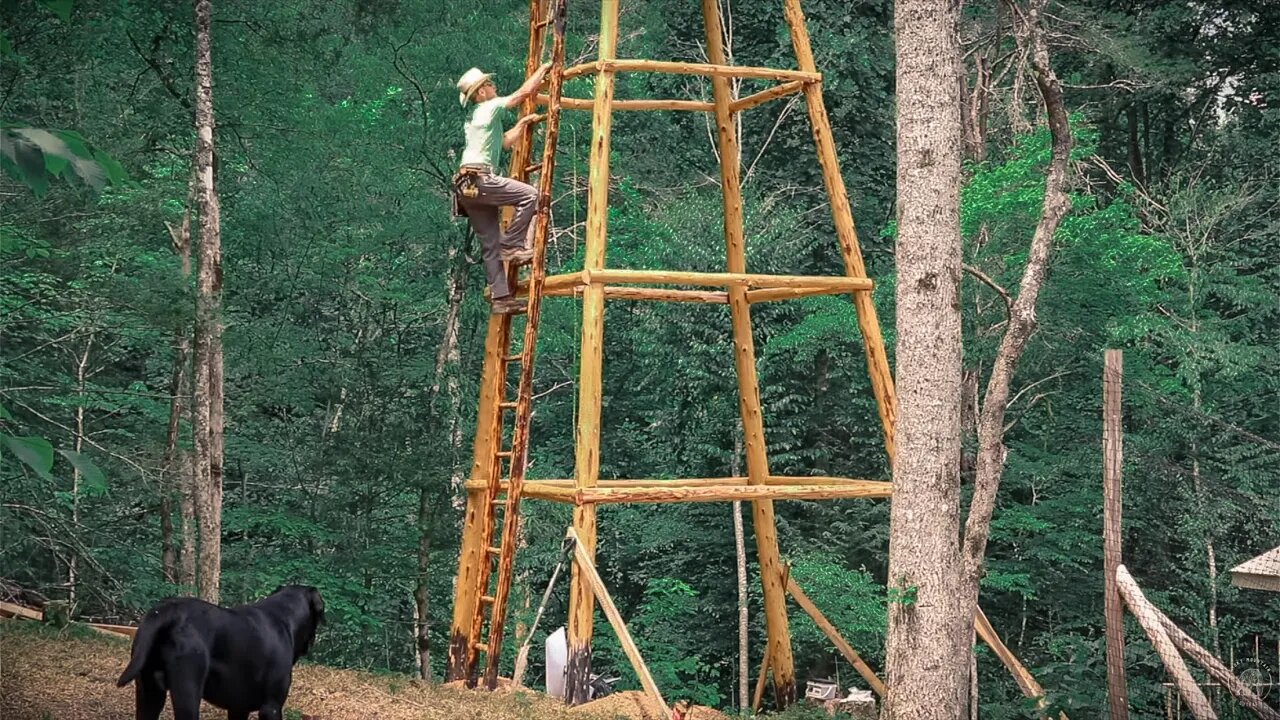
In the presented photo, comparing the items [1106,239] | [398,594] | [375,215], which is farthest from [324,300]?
[1106,239]

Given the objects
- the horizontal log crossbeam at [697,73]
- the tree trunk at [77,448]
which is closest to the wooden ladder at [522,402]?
the horizontal log crossbeam at [697,73]

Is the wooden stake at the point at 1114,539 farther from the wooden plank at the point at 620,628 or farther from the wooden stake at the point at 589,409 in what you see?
the wooden stake at the point at 589,409

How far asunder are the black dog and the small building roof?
14.8ft

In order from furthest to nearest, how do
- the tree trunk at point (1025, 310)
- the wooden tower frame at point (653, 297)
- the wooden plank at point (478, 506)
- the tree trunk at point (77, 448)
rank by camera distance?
the tree trunk at point (77, 448), the tree trunk at point (1025, 310), the wooden plank at point (478, 506), the wooden tower frame at point (653, 297)

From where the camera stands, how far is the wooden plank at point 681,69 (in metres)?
10.2

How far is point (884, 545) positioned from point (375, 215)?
27.9 feet

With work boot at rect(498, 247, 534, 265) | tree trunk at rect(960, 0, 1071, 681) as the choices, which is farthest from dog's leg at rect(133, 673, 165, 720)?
tree trunk at rect(960, 0, 1071, 681)

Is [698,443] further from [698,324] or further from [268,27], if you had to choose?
[268,27]

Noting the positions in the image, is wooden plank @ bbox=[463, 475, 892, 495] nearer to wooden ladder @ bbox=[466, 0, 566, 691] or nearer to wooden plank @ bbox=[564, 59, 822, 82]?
wooden ladder @ bbox=[466, 0, 566, 691]

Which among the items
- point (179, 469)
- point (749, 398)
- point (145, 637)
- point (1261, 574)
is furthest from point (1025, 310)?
point (145, 637)

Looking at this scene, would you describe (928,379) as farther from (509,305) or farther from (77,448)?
(77,448)

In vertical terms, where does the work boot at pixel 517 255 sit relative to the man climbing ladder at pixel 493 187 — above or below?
below

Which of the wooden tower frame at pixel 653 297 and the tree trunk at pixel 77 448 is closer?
the wooden tower frame at pixel 653 297

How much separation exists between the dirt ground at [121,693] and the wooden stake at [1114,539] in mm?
2727
